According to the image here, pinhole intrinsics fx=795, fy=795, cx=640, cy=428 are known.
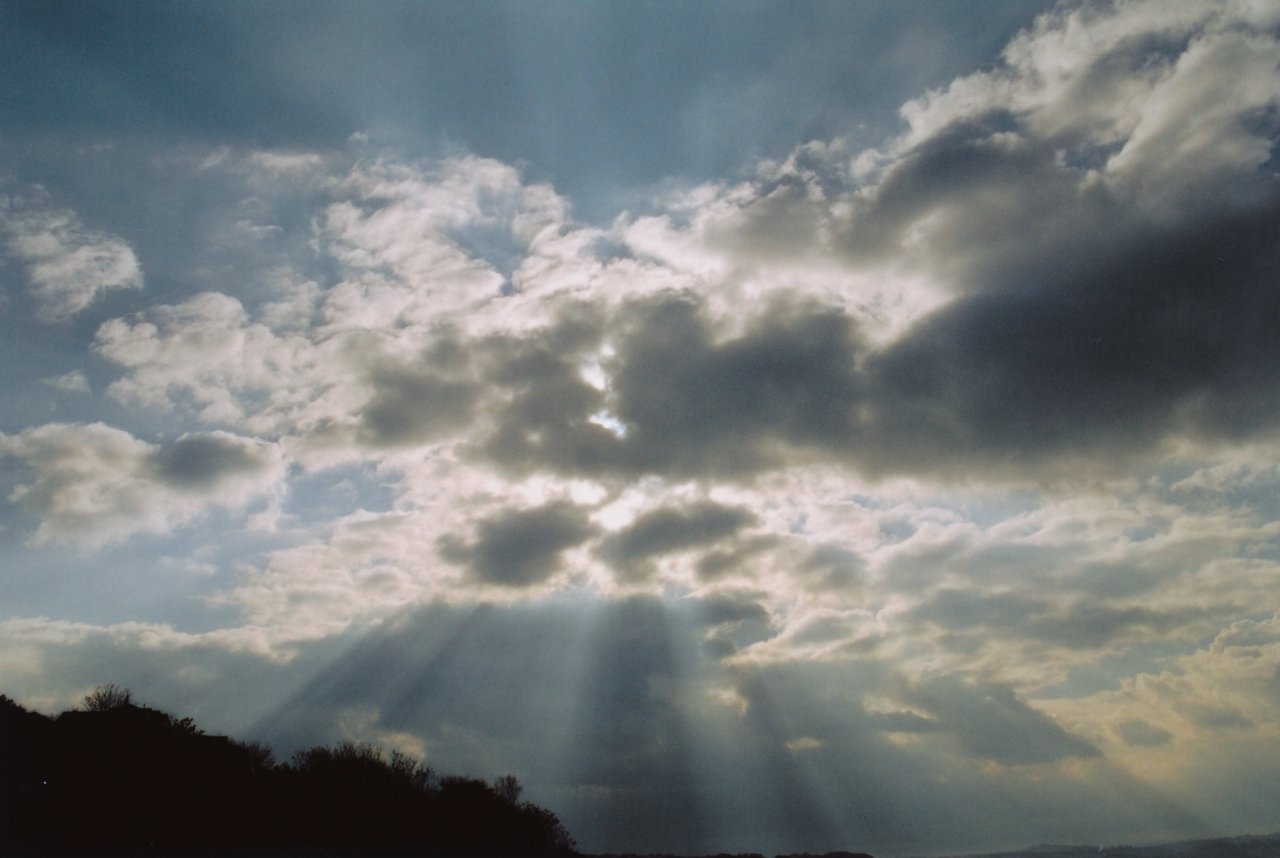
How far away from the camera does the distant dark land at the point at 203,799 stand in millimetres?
70188

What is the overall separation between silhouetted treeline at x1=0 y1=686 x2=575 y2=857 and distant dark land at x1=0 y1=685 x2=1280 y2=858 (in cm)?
13

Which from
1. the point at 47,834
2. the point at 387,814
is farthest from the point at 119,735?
the point at 387,814

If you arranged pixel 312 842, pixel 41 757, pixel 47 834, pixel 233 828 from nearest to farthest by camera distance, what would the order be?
pixel 47 834, pixel 41 757, pixel 233 828, pixel 312 842

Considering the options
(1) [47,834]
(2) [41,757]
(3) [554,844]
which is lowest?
(3) [554,844]

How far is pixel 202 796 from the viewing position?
82.8 metres

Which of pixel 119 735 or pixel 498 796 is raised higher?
pixel 119 735

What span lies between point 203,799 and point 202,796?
0.32m

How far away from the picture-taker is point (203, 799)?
8275cm

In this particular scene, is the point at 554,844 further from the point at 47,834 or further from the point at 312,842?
the point at 47,834

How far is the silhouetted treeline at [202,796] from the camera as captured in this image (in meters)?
70.4

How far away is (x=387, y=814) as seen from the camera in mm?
104625

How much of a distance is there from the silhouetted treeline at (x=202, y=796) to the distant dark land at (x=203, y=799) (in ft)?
0.43

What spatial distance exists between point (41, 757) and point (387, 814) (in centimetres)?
4400

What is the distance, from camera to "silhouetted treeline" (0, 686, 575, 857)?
231 ft
